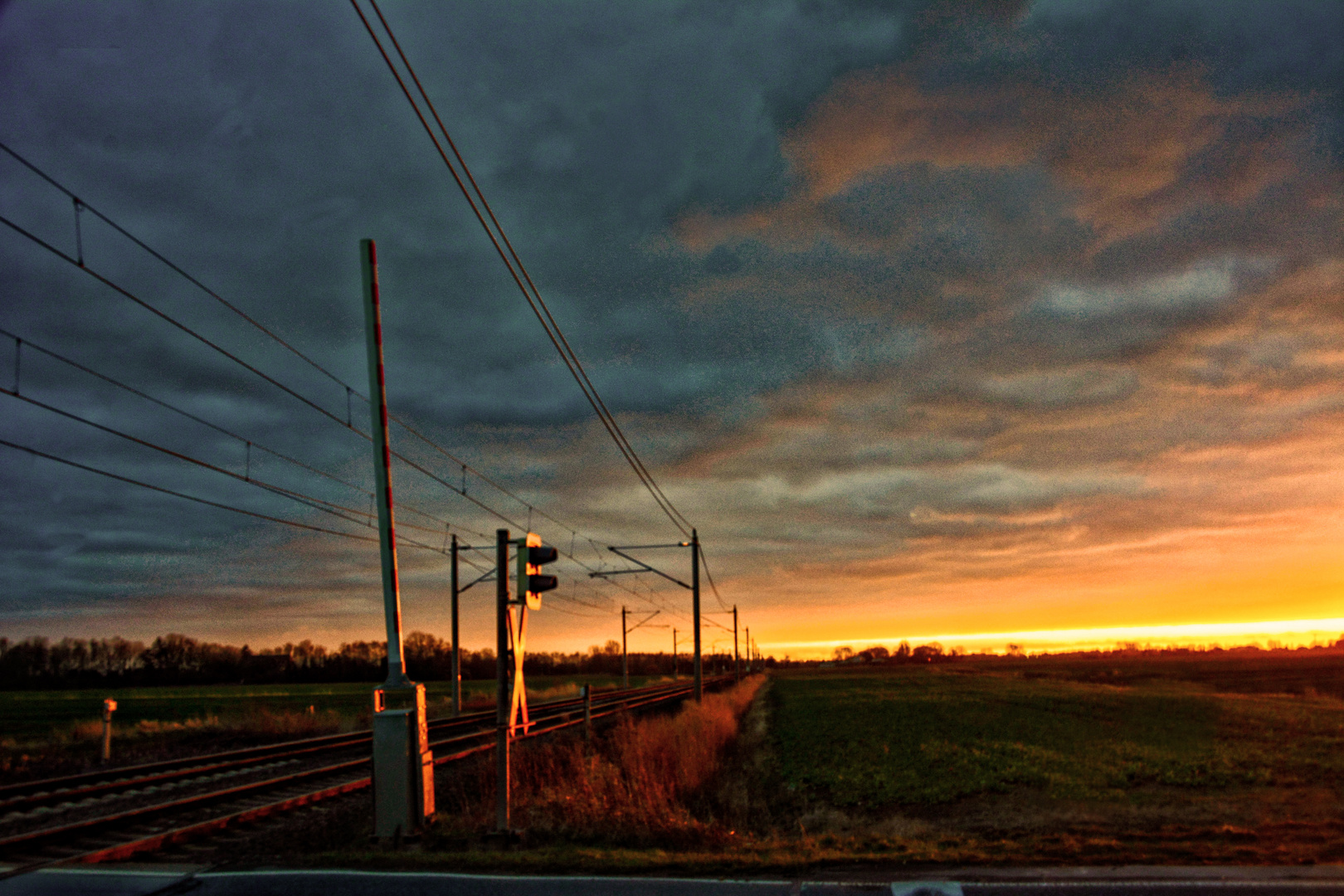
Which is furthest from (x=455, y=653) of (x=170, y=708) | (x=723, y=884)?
(x=170, y=708)

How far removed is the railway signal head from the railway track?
5591 millimetres

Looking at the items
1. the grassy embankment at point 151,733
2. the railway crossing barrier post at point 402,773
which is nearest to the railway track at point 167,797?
the railway crossing barrier post at point 402,773

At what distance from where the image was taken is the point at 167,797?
15336 mm

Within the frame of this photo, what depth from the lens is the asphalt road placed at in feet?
22.3

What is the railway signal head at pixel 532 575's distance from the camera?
11.2 meters

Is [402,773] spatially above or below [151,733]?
above

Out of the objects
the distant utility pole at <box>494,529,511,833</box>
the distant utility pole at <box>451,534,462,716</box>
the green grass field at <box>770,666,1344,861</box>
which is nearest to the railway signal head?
the distant utility pole at <box>494,529,511,833</box>

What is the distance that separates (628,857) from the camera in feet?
28.4

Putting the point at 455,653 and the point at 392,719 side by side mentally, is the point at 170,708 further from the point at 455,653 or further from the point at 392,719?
the point at 392,719

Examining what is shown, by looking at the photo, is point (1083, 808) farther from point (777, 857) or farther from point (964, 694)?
point (964, 694)

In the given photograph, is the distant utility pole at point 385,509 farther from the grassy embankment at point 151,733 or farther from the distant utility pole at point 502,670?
the grassy embankment at point 151,733

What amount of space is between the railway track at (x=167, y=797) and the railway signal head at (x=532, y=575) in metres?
5.59

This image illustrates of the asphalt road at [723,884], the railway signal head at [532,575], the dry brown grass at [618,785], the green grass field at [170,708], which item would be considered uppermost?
the railway signal head at [532,575]

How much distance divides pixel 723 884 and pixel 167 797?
1285cm
